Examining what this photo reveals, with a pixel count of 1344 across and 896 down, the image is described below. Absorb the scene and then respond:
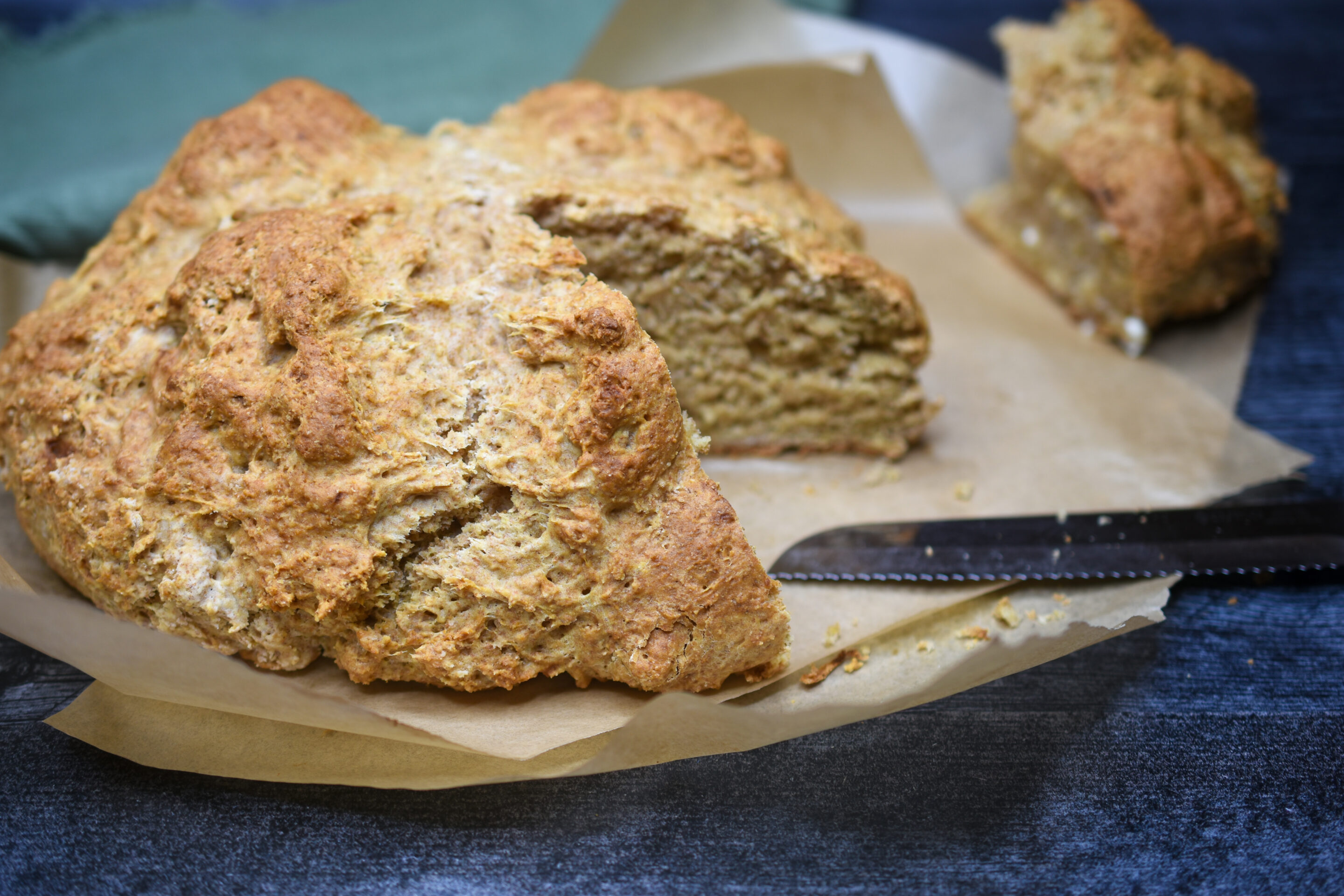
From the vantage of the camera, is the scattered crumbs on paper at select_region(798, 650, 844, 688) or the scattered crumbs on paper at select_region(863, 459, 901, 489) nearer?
the scattered crumbs on paper at select_region(798, 650, 844, 688)

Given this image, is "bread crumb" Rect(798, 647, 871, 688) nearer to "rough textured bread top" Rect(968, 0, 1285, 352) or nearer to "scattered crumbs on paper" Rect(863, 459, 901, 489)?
"scattered crumbs on paper" Rect(863, 459, 901, 489)

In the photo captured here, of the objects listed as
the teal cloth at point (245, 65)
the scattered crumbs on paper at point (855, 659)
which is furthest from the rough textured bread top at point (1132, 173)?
the teal cloth at point (245, 65)

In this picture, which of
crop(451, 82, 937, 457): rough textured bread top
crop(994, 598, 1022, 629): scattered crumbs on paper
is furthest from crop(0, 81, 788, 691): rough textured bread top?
crop(994, 598, 1022, 629): scattered crumbs on paper

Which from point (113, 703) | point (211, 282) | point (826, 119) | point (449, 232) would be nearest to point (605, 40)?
point (826, 119)

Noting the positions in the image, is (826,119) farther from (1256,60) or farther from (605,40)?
(1256,60)

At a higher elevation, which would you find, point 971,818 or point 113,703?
point 113,703

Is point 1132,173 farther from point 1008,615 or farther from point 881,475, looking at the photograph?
point 1008,615
